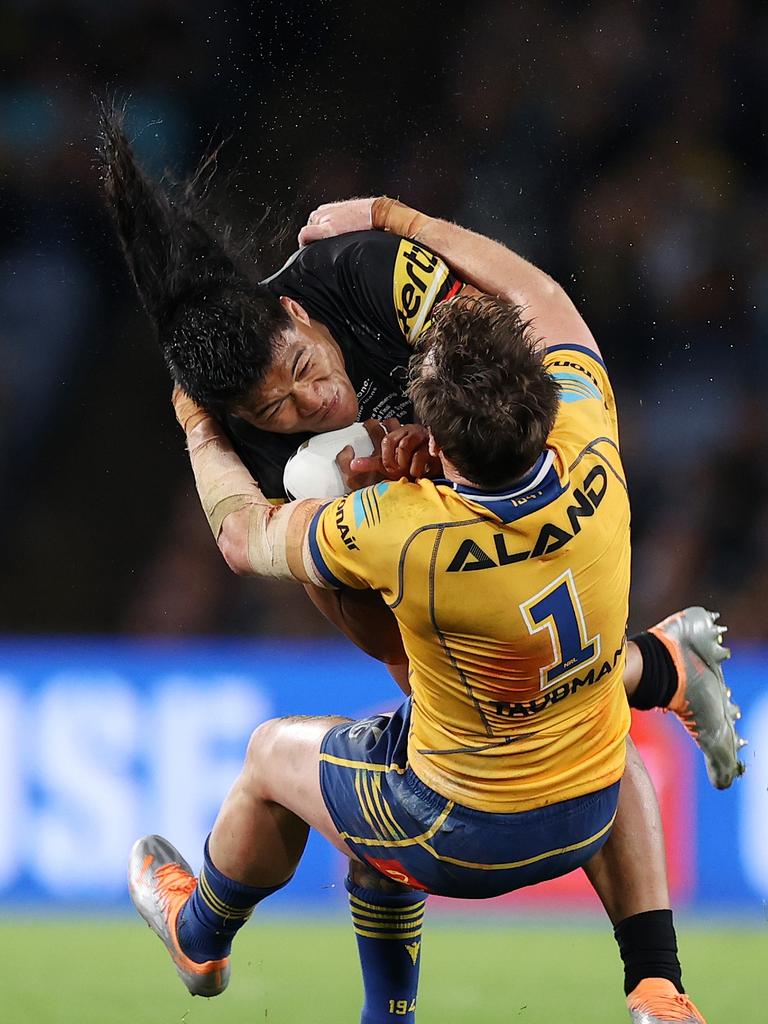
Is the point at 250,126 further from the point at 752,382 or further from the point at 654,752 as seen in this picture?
the point at 654,752

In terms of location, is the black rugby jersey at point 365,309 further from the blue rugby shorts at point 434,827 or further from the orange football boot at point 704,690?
the orange football boot at point 704,690

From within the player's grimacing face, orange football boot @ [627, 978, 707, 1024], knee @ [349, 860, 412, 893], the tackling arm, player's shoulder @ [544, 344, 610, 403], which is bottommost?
knee @ [349, 860, 412, 893]

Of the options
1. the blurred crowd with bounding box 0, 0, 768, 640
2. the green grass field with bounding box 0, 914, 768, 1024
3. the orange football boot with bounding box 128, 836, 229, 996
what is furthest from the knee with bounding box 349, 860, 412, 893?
the blurred crowd with bounding box 0, 0, 768, 640

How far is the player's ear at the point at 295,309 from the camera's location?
128 inches

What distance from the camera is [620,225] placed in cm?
745

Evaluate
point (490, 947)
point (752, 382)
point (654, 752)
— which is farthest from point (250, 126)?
point (490, 947)

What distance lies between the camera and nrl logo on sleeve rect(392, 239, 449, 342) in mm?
3234

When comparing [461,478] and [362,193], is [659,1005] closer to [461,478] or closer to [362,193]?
[461,478]

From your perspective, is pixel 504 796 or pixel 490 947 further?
pixel 490 947

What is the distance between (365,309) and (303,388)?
272 millimetres

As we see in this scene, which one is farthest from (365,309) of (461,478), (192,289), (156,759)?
(156,759)

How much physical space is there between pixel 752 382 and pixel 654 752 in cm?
252

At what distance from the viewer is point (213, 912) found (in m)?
3.36

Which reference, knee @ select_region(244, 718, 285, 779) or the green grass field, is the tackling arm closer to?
knee @ select_region(244, 718, 285, 779)
